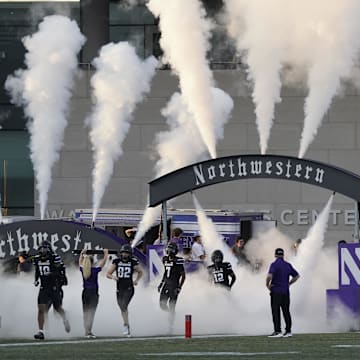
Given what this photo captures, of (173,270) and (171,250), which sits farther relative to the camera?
(173,270)

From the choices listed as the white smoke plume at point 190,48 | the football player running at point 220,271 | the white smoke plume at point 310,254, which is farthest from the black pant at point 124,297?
the white smoke plume at point 190,48

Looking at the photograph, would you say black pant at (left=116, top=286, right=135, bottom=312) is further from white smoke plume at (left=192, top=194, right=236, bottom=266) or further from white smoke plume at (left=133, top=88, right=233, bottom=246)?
white smoke plume at (left=133, top=88, right=233, bottom=246)

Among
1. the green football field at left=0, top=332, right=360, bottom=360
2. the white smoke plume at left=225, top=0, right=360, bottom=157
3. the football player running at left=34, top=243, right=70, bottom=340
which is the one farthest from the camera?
the white smoke plume at left=225, top=0, right=360, bottom=157

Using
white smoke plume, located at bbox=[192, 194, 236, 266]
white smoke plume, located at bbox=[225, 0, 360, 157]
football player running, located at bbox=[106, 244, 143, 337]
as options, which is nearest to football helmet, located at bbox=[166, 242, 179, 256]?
football player running, located at bbox=[106, 244, 143, 337]

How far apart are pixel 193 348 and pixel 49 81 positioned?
15.6 m

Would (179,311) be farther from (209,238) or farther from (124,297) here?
(209,238)

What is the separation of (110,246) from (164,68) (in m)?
11.5

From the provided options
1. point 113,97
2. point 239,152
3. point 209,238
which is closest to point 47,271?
point 209,238

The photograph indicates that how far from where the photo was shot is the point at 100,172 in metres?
37.0

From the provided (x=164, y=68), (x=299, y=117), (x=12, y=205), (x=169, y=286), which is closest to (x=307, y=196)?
(x=299, y=117)

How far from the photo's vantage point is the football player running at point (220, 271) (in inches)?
957

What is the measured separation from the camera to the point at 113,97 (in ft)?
114

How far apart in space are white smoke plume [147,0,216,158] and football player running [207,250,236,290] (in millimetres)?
7100

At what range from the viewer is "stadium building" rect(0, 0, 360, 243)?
124 feet
